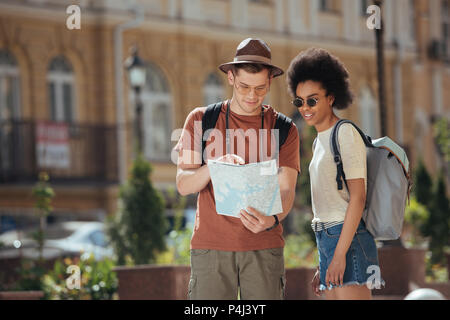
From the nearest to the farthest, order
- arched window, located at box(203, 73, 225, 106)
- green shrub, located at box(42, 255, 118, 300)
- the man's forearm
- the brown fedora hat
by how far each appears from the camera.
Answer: the man's forearm < the brown fedora hat < green shrub, located at box(42, 255, 118, 300) < arched window, located at box(203, 73, 225, 106)

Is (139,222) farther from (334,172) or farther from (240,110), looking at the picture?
(240,110)

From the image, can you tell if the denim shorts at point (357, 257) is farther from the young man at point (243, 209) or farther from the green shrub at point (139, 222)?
the green shrub at point (139, 222)

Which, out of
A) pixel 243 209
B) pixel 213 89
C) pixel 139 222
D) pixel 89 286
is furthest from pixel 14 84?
pixel 243 209

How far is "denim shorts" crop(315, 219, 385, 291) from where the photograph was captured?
4.14 m

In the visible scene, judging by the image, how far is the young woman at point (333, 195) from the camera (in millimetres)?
4105

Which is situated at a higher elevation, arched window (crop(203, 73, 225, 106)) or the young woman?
arched window (crop(203, 73, 225, 106))

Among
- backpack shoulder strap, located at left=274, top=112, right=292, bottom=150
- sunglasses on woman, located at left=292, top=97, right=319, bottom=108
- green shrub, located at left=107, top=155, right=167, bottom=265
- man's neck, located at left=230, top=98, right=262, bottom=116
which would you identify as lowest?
green shrub, located at left=107, top=155, right=167, bottom=265

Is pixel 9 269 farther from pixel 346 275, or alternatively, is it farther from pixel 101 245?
pixel 346 275

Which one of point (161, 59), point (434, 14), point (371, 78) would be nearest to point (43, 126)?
point (161, 59)

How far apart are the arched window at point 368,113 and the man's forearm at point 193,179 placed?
21001 millimetres

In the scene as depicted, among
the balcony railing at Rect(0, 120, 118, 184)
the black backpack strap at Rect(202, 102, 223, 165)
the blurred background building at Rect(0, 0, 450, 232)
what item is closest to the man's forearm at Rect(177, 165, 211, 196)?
the black backpack strap at Rect(202, 102, 223, 165)

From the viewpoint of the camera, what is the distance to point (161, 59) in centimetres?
2208

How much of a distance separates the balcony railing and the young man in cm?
1560

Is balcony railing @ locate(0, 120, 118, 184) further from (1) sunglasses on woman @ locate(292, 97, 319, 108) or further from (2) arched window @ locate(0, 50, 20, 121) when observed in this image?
(1) sunglasses on woman @ locate(292, 97, 319, 108)
